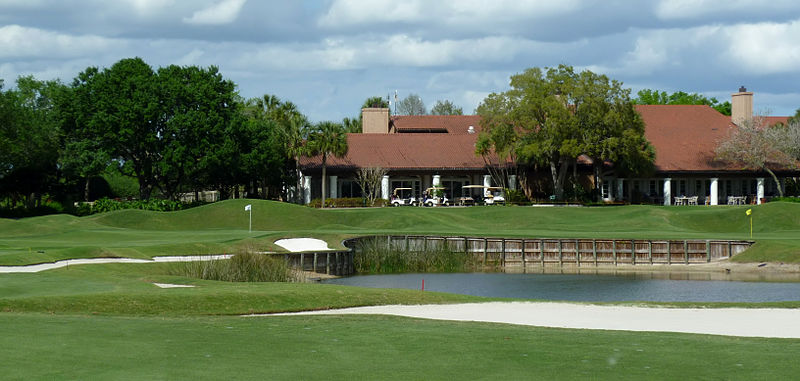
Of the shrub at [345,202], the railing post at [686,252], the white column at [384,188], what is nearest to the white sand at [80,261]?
the railing post at [686,252]

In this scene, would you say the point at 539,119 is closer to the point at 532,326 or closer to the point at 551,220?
the point at 551,220

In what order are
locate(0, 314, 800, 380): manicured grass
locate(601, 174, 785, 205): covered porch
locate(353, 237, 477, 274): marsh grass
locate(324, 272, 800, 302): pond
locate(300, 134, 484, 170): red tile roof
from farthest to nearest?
1. locate(601, 174, 785, 205): covered porch
2. locate(300, 134, 484, 170): red tile roof
3. locate(353, 237, 477, 274): marsh grass
4. locate(324, 272, 800, 302): pond
5. locate(0, 314, 800, 380): manicured grass

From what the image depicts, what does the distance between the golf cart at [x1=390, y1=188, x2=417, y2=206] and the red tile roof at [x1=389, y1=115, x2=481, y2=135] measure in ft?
42.6

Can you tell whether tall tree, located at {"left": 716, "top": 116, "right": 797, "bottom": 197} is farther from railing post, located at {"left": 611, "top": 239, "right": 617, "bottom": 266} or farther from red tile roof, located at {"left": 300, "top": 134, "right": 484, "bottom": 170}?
railing post, located at {"left": 611, "top": 239, "right": 617, "bottom": 266}

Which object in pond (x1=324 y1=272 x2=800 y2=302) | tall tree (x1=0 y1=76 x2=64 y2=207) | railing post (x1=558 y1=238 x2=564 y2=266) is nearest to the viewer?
pond (x1=324 y1=272 x2=800 y2=302)

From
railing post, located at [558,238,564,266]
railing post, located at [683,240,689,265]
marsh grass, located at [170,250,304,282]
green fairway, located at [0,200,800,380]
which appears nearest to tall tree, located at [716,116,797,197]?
railing post, located at [683,240,689,265]

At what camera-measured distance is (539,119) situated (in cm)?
7494

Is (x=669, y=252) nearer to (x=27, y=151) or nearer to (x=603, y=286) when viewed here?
(x=603, y=286)

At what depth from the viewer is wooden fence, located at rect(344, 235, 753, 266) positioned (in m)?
47.6

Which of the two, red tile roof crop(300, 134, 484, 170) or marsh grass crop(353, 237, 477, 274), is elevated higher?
red tile roof crop(300, 134, 484, 170)

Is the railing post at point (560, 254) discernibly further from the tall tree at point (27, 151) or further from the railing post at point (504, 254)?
the tall tree at point (27, 151)

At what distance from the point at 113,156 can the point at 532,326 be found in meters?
57.5

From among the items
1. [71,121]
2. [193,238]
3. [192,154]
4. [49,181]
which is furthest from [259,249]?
[49,181]

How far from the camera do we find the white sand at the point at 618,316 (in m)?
19.3
